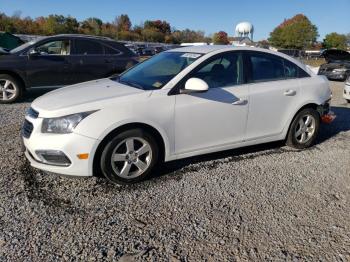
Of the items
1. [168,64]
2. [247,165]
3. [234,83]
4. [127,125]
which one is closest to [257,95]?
[234,83]

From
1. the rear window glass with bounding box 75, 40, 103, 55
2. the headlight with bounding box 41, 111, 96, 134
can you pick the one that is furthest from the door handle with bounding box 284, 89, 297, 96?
the rear window glass with bounding box 75, 40, 103, 55

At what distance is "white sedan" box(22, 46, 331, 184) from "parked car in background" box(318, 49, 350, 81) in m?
12.4

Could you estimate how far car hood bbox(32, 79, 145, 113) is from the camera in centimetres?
376

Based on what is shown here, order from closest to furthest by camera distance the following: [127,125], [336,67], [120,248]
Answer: [120,248] → [127,125] → [336,67]

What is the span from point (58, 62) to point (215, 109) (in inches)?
218

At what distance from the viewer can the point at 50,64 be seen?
8.44 m

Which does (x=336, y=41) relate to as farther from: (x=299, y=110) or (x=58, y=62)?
(x=299, y=110)

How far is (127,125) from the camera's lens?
3.84 meters

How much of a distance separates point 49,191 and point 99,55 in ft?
19.2

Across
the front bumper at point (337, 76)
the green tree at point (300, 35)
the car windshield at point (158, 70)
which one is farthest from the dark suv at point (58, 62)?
the green tree at point (300, 35)

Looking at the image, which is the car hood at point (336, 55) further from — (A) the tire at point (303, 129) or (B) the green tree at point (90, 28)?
(B) the green tree at point (90, 28)

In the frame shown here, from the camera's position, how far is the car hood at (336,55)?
16.8 m

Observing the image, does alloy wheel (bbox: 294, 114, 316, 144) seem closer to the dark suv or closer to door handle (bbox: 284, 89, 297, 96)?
door handle (bbox: 284, 89, 297, 96)

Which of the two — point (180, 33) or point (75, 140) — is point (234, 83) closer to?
point (75, 140)
